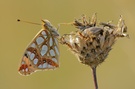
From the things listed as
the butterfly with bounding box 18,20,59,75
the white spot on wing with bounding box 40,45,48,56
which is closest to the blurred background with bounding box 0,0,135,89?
the butterfly with bounding box 18,20,59,75

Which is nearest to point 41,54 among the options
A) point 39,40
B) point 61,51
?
point 39,40

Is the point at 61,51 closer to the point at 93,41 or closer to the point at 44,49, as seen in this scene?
the point at 44,49

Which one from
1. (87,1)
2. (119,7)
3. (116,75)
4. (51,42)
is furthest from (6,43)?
(51,42)

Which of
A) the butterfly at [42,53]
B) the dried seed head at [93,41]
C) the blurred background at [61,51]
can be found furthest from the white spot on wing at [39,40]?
the blurred background at [61,51]

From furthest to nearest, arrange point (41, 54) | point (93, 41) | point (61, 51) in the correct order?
point (61, 51) < point (41, 54) < point (93, 41)

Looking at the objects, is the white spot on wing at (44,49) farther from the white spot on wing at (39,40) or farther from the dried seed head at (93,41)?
the dried seed head at (93,41)

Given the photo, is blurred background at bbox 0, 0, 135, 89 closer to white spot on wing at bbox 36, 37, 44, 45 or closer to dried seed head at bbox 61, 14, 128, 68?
white spot on wing at bbox 36, 37, 44, 45
